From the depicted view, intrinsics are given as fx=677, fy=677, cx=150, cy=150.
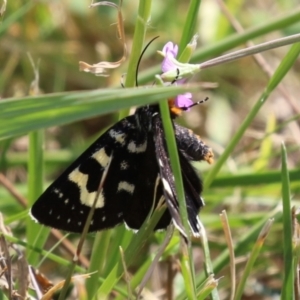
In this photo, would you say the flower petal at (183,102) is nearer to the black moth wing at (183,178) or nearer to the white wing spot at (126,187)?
the black moth wing at (183,178)

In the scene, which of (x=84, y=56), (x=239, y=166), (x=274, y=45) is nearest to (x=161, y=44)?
(x=84, y=56)

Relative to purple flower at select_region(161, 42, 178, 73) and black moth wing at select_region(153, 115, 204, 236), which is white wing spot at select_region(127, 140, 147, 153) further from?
purple flower at select_region(161, 42, 178, 73)

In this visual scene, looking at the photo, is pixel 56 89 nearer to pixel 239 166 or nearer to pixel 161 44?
pixel 161 44

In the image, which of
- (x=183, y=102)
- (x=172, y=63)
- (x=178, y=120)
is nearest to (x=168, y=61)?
(x=172, y=63)

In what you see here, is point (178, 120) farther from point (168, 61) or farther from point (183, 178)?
point (168, 61)

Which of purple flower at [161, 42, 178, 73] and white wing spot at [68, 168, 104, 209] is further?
white wing spot at [68, 168, 104, 209]

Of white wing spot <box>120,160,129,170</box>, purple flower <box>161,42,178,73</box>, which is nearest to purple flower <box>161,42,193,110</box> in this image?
purple flower <box>161,42,178,73</box>

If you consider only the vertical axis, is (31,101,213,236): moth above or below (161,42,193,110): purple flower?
below
